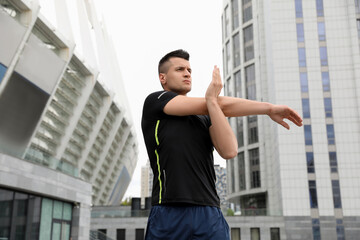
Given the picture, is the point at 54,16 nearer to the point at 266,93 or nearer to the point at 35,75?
the point at 35,75

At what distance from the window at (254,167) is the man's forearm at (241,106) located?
55.3 m

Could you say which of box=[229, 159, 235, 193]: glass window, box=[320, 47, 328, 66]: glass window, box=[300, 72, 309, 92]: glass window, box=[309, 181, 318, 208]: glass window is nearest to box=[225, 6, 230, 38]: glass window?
box=[320, 47, 328, 66]: glass window

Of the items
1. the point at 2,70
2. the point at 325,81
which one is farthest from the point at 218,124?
the point at 325,81

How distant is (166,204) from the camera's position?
2418mm

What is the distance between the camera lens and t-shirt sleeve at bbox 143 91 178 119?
252cm

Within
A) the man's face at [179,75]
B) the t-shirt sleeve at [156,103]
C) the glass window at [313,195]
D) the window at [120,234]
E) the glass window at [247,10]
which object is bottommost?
the window at [120,234]

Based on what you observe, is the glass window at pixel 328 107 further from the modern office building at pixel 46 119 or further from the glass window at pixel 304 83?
the modern office building at pixel 46 119

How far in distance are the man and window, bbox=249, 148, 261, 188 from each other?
181ft

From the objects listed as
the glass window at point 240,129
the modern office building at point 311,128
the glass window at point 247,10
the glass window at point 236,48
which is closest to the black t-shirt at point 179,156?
the modern office building at point 311,128

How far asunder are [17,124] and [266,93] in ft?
127

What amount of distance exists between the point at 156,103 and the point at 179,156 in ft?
1.21

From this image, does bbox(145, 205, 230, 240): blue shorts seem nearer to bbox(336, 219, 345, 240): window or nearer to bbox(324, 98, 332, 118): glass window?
bbox(336, 219, 345, 240): window

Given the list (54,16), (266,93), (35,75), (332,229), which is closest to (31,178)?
(35,75)

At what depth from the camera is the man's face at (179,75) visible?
2639mm
